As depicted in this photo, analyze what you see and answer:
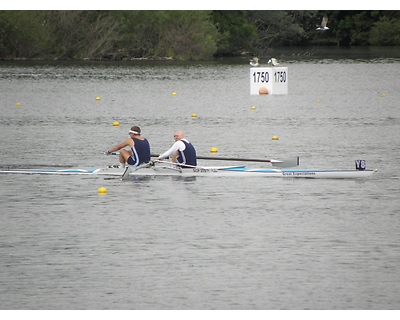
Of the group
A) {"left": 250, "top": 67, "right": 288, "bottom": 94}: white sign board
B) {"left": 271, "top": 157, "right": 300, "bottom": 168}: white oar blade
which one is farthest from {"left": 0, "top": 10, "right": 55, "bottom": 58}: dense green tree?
{"left": 271, "top": 157, "right": 300, "bottom": 168}: white oar blade

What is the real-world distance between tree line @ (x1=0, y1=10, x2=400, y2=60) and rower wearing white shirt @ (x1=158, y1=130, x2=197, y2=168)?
164ft

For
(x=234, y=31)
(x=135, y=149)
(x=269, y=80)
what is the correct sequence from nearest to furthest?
(x=135, y=149), (x=269, y=80), (x=234, y=31)

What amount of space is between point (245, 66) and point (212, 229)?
52.0 m

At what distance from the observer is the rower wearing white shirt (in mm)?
19031

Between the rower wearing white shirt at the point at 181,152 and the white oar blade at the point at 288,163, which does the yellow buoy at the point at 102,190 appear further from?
the white oar blade at the point at 288,163

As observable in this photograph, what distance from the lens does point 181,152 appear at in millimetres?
19172

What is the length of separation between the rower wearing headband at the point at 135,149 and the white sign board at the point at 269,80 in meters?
21.6

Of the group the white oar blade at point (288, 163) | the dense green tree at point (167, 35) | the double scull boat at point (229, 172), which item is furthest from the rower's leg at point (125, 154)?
the dense green tree at point (167, 35)

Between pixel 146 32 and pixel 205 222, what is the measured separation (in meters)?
58.2

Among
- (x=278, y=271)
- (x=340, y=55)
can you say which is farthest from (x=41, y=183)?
(x=340, y=55)

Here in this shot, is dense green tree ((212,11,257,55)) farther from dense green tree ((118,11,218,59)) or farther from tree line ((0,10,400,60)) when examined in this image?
dense green tree ((118,11,218,59))

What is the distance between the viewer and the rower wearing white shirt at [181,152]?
19031mm

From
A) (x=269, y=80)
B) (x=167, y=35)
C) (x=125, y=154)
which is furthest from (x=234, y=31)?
(x=125, y=154)

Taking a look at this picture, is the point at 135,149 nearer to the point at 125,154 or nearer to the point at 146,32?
the point at 125,154
